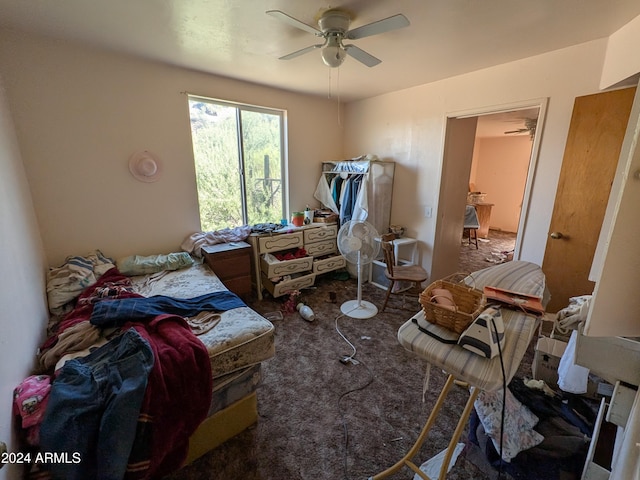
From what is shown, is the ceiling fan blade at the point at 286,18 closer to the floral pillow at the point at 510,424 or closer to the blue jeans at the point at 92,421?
the blue jeans at the point at 92,421

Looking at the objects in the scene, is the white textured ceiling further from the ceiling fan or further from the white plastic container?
the white plastic container

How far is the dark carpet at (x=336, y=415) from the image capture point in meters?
1.37

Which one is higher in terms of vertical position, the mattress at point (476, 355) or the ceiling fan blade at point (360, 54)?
the ceiling fan blade at point (360, 54)

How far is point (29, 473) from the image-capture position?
1051 millimetres

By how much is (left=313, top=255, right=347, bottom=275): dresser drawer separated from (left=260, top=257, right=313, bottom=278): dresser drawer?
14 centimetres

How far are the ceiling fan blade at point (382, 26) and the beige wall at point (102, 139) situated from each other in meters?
1.87

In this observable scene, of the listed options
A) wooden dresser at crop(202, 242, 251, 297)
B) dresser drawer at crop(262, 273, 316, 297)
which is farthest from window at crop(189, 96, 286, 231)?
dresser drawer at crop(262, 273, 316, 297)

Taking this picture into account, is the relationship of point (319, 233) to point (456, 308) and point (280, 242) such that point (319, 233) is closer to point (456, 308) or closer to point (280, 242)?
point (280, 242)

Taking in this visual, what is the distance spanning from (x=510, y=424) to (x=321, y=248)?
257cm

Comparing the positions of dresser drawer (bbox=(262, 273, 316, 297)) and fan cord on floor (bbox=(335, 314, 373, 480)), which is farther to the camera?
dresser drawer (bbox=(262, 273, 316, 297))

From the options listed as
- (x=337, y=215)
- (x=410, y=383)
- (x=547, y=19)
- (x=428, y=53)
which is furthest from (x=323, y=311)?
(x=547, y=19)

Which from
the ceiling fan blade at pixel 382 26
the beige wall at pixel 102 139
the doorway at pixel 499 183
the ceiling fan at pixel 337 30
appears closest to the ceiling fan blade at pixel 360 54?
the ceiling fan at pixel 337 30

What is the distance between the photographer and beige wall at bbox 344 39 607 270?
2148 mm

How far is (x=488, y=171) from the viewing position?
260 inches
